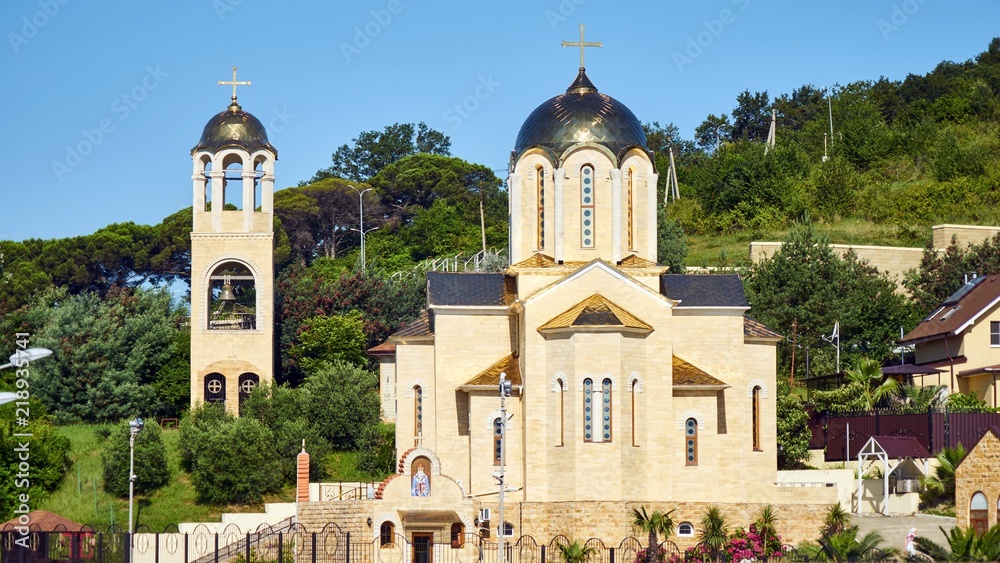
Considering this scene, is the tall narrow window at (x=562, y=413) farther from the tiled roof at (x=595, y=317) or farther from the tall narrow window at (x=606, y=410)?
the tiled roof at (x=595, y=317)

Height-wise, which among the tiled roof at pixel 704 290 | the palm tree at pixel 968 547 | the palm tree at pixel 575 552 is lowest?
the palm tree at pixel 575 552

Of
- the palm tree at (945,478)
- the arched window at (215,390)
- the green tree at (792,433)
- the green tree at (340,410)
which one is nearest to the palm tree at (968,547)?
the palm tree at (945,478)

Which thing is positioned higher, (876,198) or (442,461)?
(876,198)

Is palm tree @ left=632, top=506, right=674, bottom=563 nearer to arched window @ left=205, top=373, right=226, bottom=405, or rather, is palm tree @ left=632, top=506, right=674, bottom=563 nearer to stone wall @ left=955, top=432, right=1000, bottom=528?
stone wall @ left=955, top=432, right=1000, bottom=528

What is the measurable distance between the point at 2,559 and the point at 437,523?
1082cm

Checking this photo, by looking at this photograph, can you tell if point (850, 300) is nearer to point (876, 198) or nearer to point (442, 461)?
point (876, 198)

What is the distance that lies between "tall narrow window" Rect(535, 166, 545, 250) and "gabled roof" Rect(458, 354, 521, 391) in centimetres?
345

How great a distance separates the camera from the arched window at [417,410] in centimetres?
4345

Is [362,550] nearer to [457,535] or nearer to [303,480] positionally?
[457,535]

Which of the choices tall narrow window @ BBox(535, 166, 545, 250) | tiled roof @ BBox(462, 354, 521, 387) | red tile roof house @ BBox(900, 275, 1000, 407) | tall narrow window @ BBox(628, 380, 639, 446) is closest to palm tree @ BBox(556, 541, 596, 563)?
tall narrow window @ BBox(628, 380, 639, 446)

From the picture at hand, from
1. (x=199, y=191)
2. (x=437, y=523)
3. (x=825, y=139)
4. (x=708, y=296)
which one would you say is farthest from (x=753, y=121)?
(x=437, y=523)

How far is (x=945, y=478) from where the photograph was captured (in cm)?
4300

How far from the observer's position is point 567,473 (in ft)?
129

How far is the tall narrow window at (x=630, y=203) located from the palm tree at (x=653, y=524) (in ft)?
26.2
